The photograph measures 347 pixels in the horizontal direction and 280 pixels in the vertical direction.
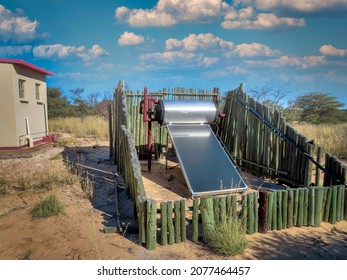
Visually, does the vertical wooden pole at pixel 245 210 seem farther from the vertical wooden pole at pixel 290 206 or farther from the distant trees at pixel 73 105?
the distant trees at pixel 73 105

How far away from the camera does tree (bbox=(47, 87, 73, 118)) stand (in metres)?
28.8

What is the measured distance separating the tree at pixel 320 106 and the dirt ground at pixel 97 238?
86.6ft

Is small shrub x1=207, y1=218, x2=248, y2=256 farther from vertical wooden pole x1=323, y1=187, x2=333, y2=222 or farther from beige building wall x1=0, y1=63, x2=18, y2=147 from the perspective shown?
beige building wall x1=0, y1=63, x2=18, y2=147

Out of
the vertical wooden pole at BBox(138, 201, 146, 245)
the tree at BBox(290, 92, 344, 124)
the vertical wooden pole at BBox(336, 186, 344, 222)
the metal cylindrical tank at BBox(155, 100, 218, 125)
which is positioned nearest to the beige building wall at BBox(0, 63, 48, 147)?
the metal cylindrical tank at BBox(155, 100, 218, 125)

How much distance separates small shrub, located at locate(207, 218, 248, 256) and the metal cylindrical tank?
158 inches

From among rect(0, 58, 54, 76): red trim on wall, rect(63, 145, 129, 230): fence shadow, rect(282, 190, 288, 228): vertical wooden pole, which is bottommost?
rect(63, 145, 129, 230): fence shadow

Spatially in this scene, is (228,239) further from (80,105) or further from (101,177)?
(80,105)

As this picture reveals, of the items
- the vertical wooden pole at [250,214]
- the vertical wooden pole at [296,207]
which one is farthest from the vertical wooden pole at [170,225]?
the vertical wooden pole at [296,207]

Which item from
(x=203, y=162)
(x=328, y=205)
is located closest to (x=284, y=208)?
(x=328, y=205)

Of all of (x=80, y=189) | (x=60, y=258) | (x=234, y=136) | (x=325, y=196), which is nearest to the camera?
(x=60, y=258)

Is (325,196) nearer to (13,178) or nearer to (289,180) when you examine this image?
(289,180)

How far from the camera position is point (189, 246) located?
4566mm

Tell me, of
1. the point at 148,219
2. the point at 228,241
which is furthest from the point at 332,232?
the point at 148,219

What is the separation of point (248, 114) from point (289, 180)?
2.18m
